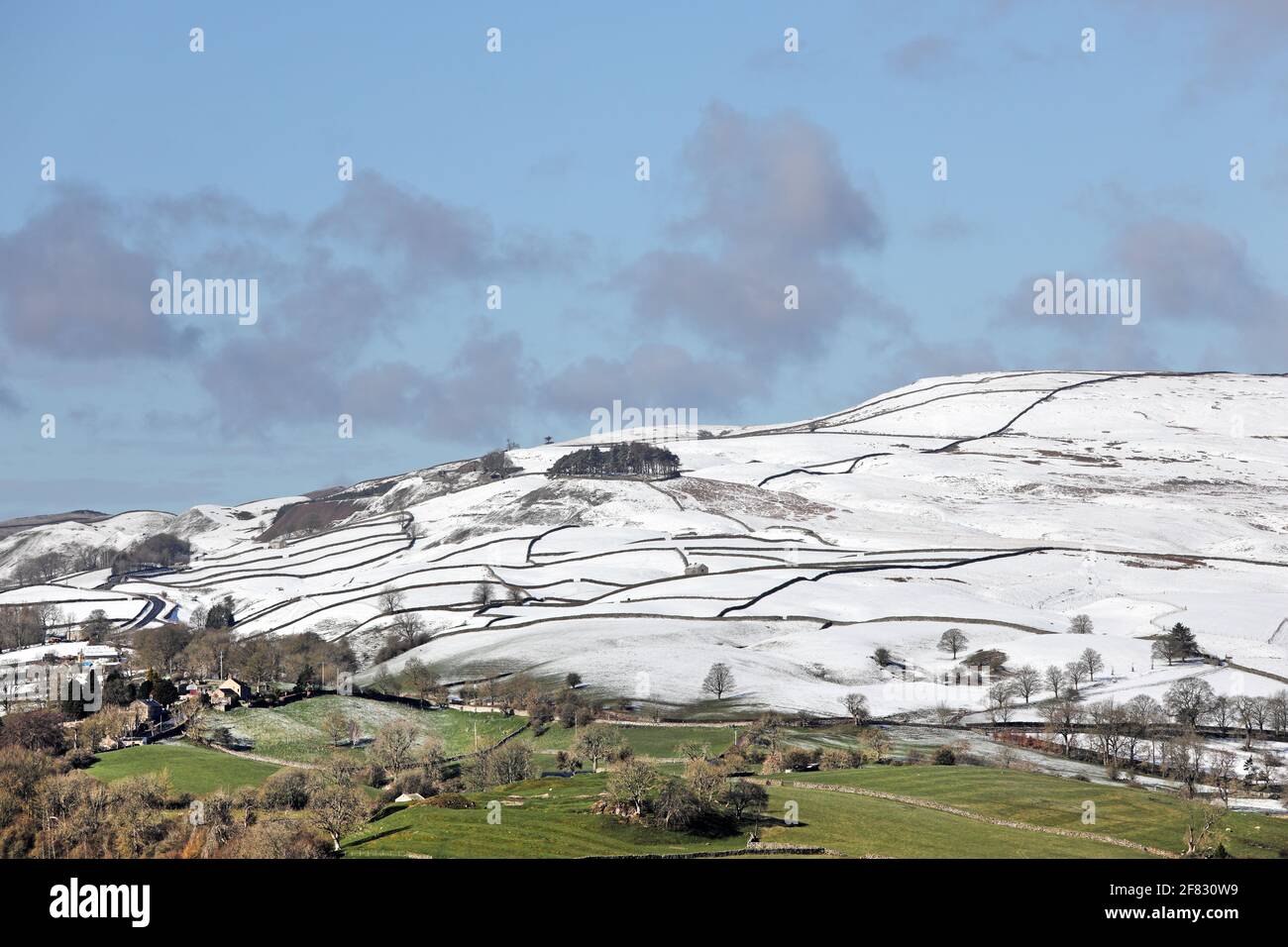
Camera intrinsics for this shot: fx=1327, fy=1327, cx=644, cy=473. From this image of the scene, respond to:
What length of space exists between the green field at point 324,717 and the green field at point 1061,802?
3417cm

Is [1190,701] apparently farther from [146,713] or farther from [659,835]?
[146,713]

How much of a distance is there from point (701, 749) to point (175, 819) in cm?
3670

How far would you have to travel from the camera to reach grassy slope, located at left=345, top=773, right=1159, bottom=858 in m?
67.6

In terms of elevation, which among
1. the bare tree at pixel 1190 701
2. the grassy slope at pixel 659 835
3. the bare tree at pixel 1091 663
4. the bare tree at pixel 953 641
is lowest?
the grassy slope at pixel 659 835

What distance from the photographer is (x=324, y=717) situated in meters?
121

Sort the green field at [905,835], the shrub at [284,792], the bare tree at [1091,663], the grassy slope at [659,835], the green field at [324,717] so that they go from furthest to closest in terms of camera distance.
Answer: the bare tree at [1091,663] < the green field at [324,717] < the shrub at [284,792] < the green field at [905,835] < the grassy slope at [659,835]

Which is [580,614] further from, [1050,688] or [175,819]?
[175,819]

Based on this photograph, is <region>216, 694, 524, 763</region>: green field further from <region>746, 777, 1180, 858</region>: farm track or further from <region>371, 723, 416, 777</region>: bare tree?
<region>746, 777, 1180, 858</region>: farm track

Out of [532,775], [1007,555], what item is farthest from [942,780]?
[1007,555]

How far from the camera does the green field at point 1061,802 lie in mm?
74188

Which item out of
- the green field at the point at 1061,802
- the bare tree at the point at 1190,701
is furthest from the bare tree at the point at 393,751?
the bare tree at the point at 1190,701

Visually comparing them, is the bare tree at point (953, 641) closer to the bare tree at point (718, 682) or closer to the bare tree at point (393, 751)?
the bare tree at point (718, 682)
